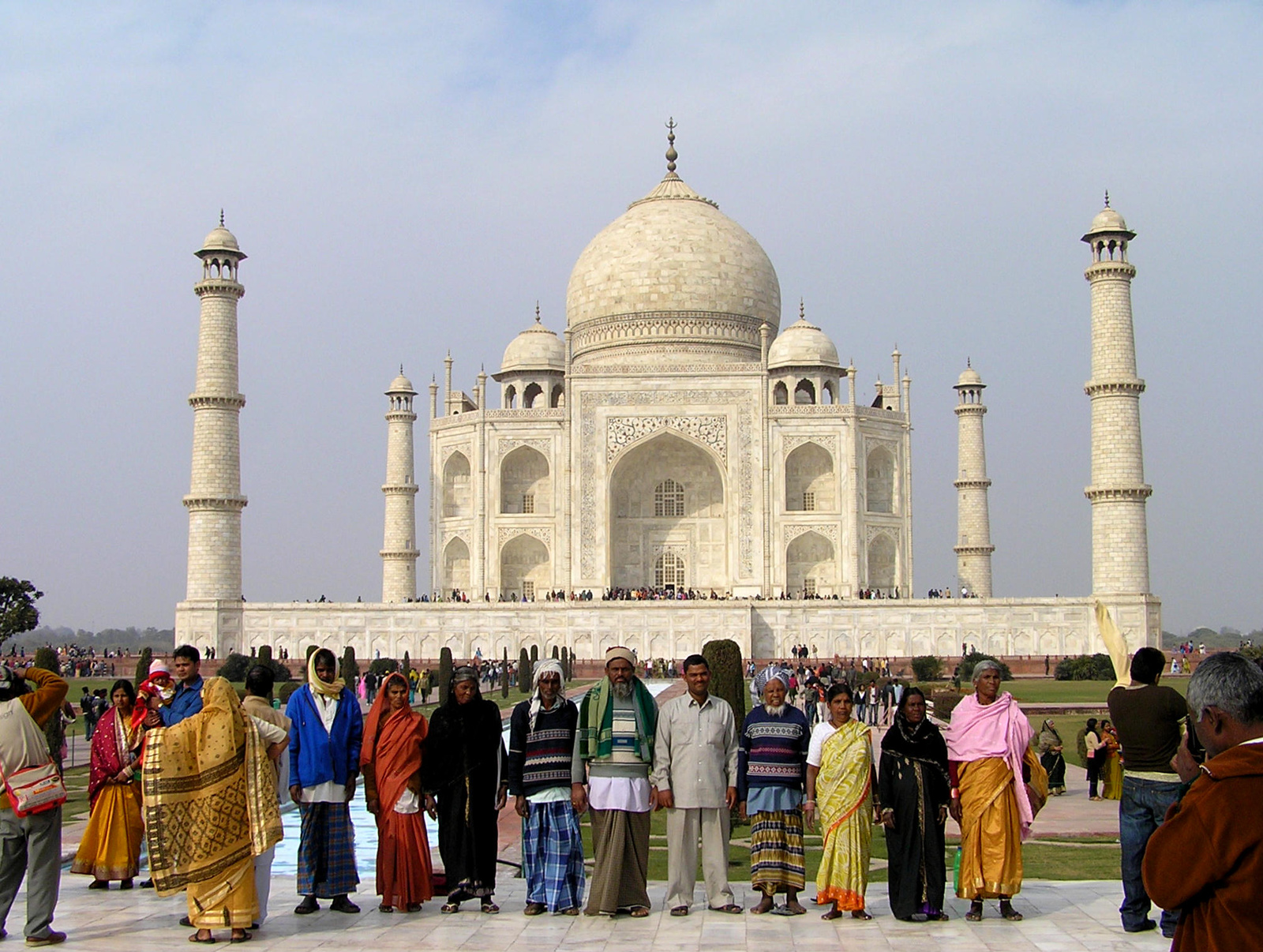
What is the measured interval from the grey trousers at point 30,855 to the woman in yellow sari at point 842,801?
8.92 ft

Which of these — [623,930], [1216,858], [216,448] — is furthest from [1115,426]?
[1216,858]

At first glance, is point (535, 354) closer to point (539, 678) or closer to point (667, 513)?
point (667, 513)

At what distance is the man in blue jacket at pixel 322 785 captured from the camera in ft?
18.2

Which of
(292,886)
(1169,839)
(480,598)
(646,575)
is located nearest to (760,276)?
(646,575)

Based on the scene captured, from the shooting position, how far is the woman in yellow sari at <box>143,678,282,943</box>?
509 cm

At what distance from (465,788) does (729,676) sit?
4.33m

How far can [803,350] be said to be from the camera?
3083 cm

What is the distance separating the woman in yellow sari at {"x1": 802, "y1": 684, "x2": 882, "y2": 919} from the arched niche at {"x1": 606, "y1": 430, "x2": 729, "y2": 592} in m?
23.9

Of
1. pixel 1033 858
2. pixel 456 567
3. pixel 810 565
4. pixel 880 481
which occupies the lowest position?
pixel 1033 858

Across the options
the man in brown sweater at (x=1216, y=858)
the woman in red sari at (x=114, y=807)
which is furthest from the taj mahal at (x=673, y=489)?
the man in brown sweater at (x=1216, y=858)

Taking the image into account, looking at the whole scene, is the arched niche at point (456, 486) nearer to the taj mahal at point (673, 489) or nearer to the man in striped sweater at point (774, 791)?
the taj mahal at point (673, 489)

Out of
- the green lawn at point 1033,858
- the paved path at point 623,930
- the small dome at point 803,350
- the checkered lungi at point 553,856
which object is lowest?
the green lawn at point 1033,858

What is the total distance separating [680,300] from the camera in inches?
1238

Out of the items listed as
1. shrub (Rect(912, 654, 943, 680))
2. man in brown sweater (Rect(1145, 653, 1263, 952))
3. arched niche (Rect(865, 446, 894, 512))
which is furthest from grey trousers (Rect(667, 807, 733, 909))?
arched niche (Rect(865, 446, 894, 512))
